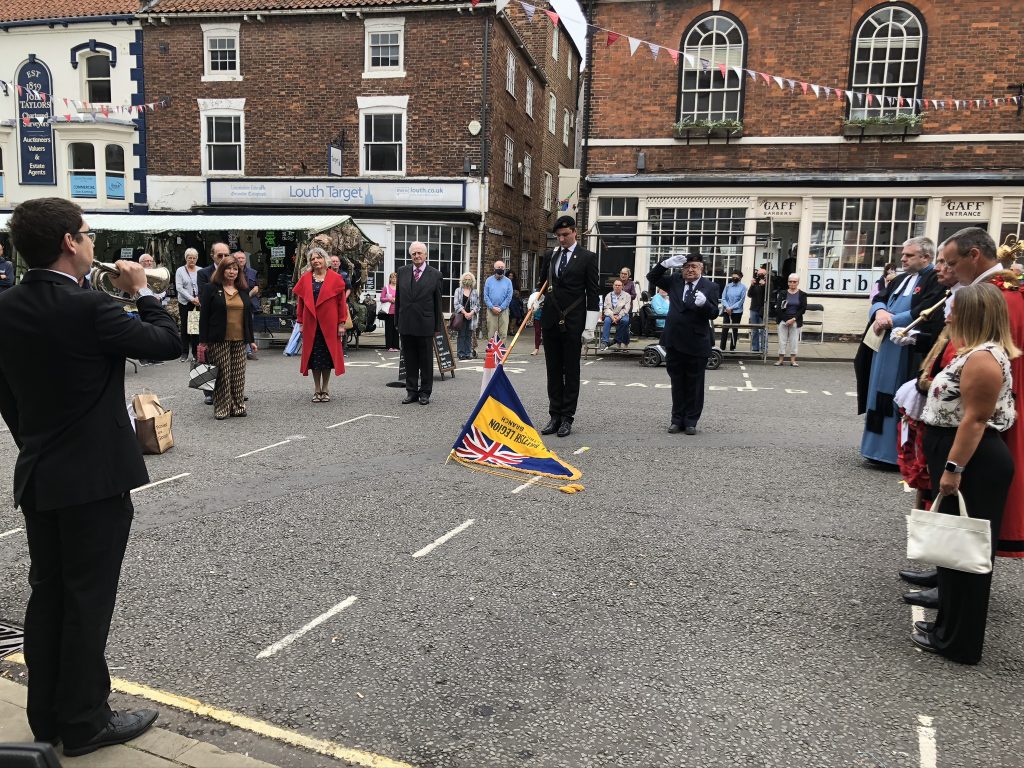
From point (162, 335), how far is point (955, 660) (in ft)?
11.4

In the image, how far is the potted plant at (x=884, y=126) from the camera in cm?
1709

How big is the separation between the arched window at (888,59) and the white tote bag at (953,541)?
1693 cm

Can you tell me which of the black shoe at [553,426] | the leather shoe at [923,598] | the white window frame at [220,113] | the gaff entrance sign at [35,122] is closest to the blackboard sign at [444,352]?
the black shoe at [553,426]

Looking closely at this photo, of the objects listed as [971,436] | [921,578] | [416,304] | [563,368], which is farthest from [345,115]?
[971,436]

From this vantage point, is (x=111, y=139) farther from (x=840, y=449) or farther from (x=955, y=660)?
(x=955, y=660)

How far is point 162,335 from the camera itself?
8.71 ft

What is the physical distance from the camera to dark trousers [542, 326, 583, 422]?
7531 millimetres

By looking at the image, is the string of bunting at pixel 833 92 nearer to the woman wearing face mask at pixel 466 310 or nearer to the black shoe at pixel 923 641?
the woman wearing face mask at pixel 466 310

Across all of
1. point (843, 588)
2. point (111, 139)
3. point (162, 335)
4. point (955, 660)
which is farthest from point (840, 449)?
point (111, 139)

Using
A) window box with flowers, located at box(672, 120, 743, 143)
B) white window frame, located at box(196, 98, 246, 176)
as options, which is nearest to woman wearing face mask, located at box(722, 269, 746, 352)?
window box with flowers, located at box(672, 120, 743, 143)

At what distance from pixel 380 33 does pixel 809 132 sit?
37.9 feet

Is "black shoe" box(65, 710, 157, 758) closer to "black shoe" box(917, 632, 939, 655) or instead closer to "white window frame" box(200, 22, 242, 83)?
"black shoe" box(917, 632, 939, 655)

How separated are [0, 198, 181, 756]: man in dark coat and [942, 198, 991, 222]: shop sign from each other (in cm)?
1912

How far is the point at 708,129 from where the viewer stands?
1797 cm
